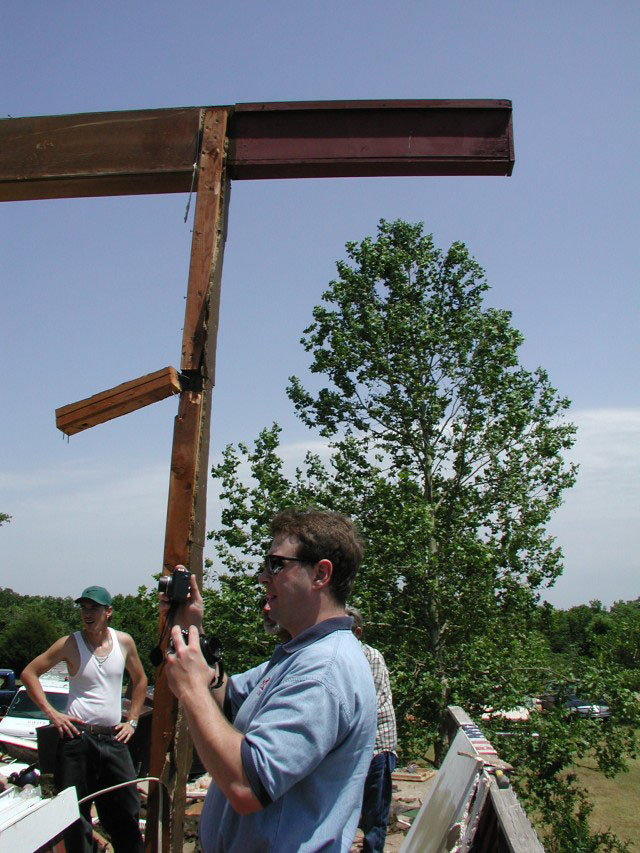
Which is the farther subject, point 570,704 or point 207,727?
point 570,704

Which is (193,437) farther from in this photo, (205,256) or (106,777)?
(106,777)

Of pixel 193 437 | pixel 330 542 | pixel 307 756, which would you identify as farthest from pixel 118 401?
pixel 307 756

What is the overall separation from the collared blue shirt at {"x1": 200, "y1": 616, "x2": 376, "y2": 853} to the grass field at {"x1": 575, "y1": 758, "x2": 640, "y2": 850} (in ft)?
54.6

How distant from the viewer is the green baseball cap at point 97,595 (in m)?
3.87

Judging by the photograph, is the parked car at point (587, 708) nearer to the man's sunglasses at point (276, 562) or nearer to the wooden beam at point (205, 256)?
the wooden beam at point (205, 256)

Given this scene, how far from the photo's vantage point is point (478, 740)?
109 inches

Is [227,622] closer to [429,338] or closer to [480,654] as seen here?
[480,654]

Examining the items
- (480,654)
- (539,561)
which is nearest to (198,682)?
(480,654)

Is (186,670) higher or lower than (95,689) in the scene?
higher

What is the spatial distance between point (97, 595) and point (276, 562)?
2417mm

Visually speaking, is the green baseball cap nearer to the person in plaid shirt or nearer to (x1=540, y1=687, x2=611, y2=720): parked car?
the person in plaid shirt

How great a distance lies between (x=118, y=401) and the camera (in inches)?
107

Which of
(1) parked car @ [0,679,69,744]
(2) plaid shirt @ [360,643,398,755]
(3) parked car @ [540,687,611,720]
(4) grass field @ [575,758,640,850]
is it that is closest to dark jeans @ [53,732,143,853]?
(2) plaid shirt @ [360,643,398,755]

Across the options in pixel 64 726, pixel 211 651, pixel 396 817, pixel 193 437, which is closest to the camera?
pixel 211 651
